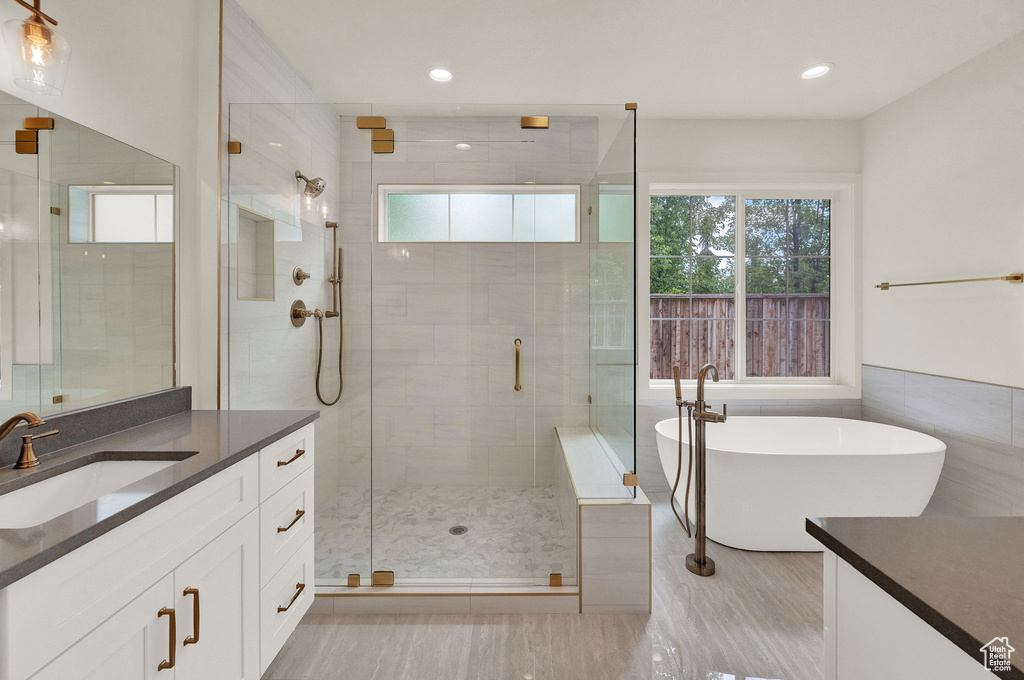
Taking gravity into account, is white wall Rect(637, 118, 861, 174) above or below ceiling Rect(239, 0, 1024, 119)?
below

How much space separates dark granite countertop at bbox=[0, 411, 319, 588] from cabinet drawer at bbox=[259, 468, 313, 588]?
202 mm

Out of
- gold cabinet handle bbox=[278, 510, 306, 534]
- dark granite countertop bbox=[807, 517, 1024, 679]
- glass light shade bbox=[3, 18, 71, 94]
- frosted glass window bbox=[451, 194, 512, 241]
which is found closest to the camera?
dark granite countertop bbox=[807, 517, 1024, 679]

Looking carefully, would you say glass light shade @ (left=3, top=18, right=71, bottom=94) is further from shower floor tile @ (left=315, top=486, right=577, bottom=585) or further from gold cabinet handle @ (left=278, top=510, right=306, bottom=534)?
shower floor tile @ (left=315, top=486, right=577, bottom=585)

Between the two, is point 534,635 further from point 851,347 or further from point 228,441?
point 851,347

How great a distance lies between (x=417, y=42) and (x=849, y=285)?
3316 millimetres

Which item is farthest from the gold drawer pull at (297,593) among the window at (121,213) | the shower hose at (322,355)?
the window at (121,213)

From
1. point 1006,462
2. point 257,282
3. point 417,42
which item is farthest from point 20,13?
point 1006,462

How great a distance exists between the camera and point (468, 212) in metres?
2.36

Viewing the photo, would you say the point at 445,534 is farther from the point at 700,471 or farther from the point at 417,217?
the point at 417,217

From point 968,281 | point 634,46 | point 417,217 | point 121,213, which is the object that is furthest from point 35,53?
point 968,281

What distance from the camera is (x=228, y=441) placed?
1476 millimetres

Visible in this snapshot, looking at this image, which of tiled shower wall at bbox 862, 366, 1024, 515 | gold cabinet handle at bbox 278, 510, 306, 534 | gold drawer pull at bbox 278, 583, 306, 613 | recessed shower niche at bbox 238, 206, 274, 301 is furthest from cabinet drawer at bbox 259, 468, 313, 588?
tiled shower wall at bbox 862, 366, 1024, 515

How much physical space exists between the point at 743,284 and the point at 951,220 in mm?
1202

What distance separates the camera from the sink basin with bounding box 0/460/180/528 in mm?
1106
